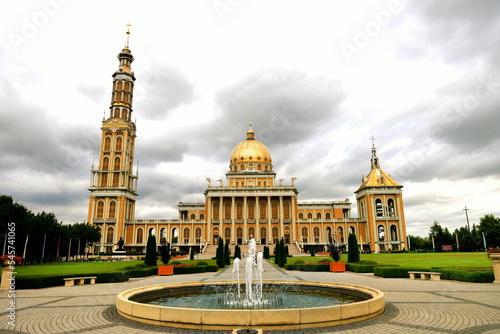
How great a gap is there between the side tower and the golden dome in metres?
25.9

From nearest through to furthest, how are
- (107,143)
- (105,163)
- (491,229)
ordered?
1. (491,229)
2. (105,163)
3. (107,143)

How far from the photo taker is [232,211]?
7912 cm

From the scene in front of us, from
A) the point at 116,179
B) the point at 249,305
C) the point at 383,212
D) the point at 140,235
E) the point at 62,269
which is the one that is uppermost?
the point at 116,179

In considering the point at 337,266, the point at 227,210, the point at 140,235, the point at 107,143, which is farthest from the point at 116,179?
the point at 337,266

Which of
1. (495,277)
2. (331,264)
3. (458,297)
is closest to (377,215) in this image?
(331,264)

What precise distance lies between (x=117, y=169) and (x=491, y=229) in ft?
265

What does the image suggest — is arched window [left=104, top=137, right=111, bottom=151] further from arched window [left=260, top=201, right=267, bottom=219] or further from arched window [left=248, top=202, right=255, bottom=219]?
arched window [left=260, top=201, right=267, bottom=219]

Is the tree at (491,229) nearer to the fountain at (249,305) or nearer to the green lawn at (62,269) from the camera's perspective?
the fountain at (249,305)

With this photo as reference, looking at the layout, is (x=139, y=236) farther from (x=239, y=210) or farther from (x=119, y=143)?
(x=239, y=210)

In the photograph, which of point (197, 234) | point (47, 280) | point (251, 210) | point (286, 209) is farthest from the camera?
point (251, 210)

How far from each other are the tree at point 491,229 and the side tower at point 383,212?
14.9 metres

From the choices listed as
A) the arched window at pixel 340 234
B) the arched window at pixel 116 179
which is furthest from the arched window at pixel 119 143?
the arched window at pixel 340 234

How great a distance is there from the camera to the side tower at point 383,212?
7369cm

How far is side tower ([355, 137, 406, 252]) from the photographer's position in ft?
242
